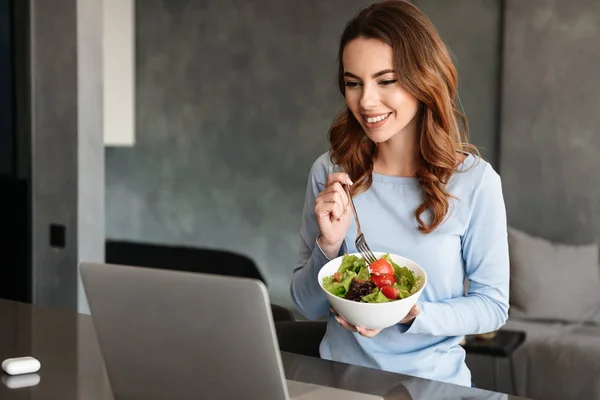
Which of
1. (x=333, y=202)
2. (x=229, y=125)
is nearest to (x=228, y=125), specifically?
(x=229, y=125)

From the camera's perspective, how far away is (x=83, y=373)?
1272 millimetres

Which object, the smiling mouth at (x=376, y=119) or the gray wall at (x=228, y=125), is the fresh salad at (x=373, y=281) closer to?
the smiling mouth at (x=376, y=119)

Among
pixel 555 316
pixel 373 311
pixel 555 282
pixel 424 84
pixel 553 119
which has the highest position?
pixel 424 84

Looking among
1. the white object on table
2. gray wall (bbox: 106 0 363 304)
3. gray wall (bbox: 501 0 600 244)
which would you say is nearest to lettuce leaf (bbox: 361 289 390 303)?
the white object on table

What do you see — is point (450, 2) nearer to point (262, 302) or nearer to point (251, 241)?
point (251, 241)

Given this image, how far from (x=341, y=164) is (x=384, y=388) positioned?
2.20ft

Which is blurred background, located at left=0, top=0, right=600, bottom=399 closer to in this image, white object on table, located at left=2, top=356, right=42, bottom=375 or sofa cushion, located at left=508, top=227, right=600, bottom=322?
sofa cushion, located at left=508, top=227, right=600, bottom=322

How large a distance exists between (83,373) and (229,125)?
373 centimetres

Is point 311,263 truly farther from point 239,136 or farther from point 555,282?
point 239,136

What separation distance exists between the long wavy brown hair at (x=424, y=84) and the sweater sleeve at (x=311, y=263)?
0.31 ft

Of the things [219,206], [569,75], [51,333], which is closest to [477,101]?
[569,75]

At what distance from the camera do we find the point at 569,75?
12.3 ft

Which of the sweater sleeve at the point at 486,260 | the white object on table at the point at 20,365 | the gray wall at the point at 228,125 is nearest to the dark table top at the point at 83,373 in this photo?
the white object on table at the point at 20,365

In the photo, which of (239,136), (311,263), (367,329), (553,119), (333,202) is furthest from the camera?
(239,136)
